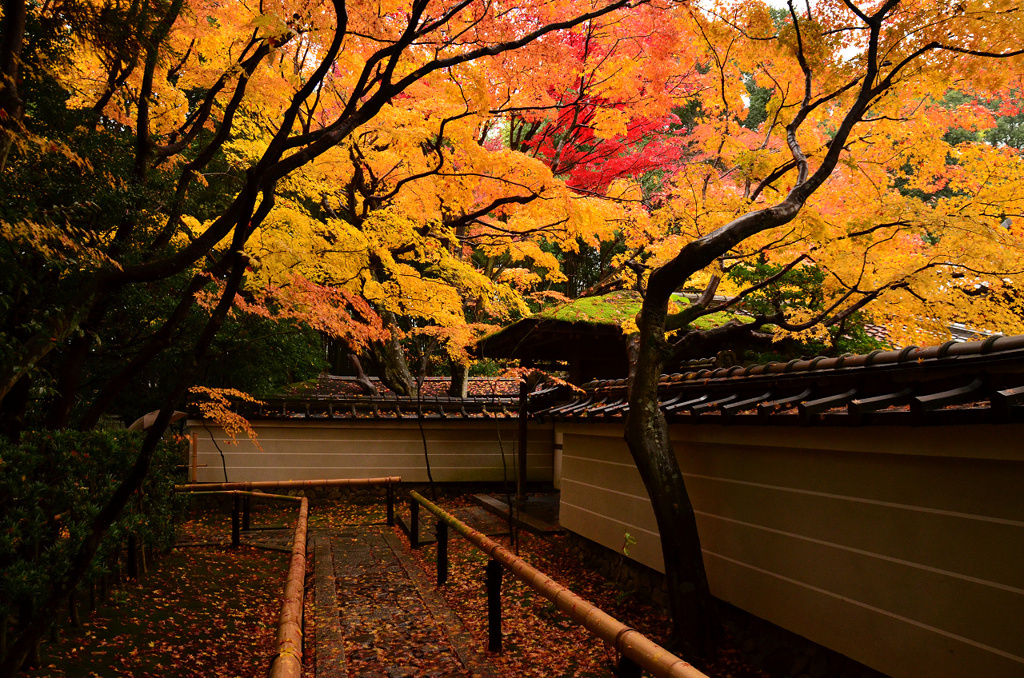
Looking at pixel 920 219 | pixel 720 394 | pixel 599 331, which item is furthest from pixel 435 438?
pixel 920 219

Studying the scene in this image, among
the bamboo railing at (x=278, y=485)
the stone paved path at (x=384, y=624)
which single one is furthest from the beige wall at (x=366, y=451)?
the stone paved path at (x=384, y=624)

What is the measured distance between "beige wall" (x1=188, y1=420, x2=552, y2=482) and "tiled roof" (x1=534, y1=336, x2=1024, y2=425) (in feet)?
28.6

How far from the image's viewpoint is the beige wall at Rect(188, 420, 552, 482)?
45.5 feet

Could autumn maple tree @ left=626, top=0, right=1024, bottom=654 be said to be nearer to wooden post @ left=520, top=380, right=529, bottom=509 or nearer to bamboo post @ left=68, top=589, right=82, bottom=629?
wooden post @ left=520, top=380, right=529, bottom=509

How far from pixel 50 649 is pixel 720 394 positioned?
6039 millimetres

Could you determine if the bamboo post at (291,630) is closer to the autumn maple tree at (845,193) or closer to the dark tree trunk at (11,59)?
the autumn maple tree at (845,193)

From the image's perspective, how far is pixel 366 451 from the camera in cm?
1461

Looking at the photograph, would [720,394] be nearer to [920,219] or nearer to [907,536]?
[907,536]

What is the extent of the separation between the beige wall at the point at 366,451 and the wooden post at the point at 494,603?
8495 mm

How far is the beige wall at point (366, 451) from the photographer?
13859 mm

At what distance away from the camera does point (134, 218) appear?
231 inches

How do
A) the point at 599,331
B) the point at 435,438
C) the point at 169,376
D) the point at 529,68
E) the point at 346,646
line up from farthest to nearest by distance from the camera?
1. the point at 435,438
2. the point at 169,376
3. the point at 599,331
4. the point at 529,68
5. the point at 346,646

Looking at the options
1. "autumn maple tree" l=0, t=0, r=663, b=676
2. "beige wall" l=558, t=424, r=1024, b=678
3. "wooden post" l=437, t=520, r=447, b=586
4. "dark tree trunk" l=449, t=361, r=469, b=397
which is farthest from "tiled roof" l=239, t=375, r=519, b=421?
"beige wall" l=558, t=424, r=1024, b=678

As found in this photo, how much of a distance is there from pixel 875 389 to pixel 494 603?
11.7 ft
